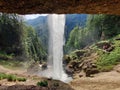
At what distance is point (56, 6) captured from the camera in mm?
7023

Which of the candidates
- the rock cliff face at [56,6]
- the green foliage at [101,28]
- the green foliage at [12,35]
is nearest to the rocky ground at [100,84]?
the rock cliff face at [56,6]

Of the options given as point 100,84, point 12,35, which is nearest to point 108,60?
point 100,84

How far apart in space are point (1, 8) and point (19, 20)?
20799 millimetres

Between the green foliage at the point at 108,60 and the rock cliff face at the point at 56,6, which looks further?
the green foliage at the point at 108,60

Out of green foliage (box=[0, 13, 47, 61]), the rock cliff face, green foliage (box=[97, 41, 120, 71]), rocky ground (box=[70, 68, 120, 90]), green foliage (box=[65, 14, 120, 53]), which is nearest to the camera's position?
the rock cliff face

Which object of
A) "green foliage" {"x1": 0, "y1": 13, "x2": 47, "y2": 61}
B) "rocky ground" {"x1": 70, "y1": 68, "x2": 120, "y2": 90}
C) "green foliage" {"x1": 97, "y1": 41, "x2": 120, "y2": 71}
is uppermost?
"green foliage" {"x1": 0, "y1": 13, "x2": 47, "y2": 61}

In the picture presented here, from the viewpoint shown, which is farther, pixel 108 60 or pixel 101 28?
pixel 101 28

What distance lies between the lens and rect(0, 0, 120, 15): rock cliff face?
21.8 feet

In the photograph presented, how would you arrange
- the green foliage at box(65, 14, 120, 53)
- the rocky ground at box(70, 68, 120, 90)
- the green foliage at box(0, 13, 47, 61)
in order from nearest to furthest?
the rocky ground at box(70, 68, 120, 90) → the green foliage at box(0, 13, 47, 61) → the green foliage at box(65, 14, 120, 53)

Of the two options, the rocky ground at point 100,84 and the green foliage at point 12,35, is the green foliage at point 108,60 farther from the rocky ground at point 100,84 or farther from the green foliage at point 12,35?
the green foliage at point 12,35

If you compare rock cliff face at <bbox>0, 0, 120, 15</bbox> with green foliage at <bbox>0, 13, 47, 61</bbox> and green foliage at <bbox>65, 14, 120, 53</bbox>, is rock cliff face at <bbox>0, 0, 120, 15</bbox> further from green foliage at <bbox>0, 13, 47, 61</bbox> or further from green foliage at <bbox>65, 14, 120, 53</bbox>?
green foliage at <bbox>65, 14, 120, 53</bbox>

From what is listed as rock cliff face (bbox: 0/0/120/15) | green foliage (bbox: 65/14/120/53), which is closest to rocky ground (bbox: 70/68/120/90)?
rock cliff face (bbox: 0/0/120/15)

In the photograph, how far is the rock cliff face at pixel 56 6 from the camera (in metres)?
6.65

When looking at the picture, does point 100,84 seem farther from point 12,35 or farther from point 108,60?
point 12,35
